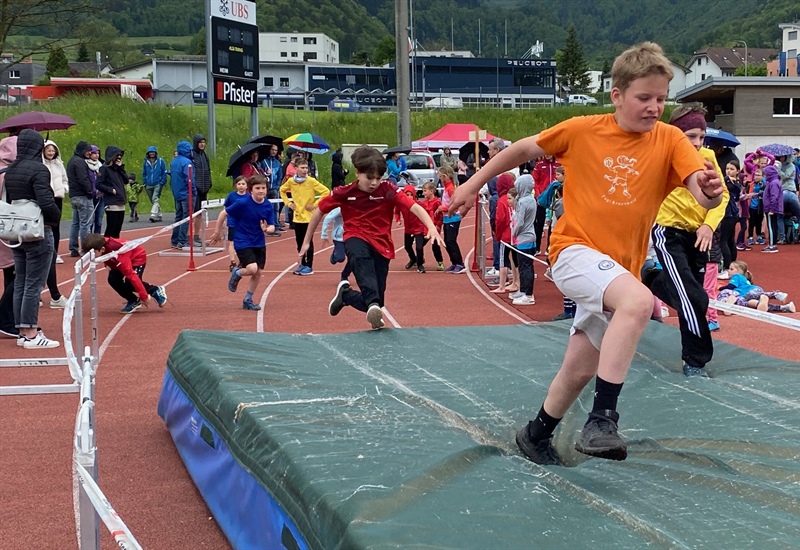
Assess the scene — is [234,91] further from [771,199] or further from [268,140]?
[771,199]

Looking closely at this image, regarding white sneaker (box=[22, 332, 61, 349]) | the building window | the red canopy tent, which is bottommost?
white sneaker (box=[22, 332, 61, 349])

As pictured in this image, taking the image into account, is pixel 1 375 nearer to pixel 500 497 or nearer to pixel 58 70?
pixel 500 497

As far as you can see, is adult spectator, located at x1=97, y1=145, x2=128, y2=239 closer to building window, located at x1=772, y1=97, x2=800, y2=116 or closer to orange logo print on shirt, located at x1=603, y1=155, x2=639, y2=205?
orange logo print on shirt, located at x1=603, y1=155, x2=639, y2=205

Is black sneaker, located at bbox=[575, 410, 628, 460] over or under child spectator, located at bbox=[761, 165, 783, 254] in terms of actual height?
under

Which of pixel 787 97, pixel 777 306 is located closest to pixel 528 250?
pixel 777 306

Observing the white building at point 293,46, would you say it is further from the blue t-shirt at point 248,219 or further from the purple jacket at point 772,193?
the blue t-shirt at point 248,219

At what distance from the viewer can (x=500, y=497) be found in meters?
3.34

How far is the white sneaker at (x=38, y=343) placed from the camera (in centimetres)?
866

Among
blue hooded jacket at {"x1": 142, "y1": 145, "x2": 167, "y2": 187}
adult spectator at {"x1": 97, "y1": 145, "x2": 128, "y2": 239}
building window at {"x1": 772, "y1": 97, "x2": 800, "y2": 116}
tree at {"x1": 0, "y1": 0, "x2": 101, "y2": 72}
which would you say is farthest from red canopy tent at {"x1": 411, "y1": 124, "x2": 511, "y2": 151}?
adult spectator at {"x1": 97, "y1": 145, "x2": 128, "y2": 239}

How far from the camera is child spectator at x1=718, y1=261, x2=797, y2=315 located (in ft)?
34.8

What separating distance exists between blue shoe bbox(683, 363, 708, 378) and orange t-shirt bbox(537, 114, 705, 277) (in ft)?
6.20

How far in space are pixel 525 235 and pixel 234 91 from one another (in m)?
14.5

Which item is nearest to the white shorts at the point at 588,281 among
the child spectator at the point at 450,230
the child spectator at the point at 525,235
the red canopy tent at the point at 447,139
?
the child spectator at the point at 525,235

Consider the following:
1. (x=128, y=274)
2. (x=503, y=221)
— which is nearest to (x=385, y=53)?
(x=503, y=221)
